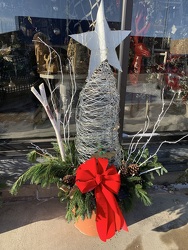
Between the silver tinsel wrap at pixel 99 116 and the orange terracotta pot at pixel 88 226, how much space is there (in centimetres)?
45

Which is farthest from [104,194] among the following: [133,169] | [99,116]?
[99,116]

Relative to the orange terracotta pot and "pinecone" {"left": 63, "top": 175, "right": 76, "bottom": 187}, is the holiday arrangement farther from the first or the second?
the orange terracotta pot

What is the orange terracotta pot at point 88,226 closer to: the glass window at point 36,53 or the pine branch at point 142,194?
the pine branch at point 142,194

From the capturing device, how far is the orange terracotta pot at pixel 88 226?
1.65 m

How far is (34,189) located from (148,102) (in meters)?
1.59

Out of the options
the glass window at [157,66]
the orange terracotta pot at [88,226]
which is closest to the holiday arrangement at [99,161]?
the orange terracotta pot at [88,226]

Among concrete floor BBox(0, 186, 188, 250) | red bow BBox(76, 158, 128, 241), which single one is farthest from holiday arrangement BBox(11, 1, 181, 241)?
concrete floor BBox(0, 186, 188, 250)

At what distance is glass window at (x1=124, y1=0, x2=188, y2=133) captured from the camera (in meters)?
2.30

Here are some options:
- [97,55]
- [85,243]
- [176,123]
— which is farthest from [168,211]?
[97,55]

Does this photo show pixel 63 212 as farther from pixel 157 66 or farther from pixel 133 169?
pixel 157 66

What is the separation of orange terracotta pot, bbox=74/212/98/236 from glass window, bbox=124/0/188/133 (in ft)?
3.45

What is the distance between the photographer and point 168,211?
1982mm

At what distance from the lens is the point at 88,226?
167 centimetres

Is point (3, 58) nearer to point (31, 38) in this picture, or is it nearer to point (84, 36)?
point (31, 38)
